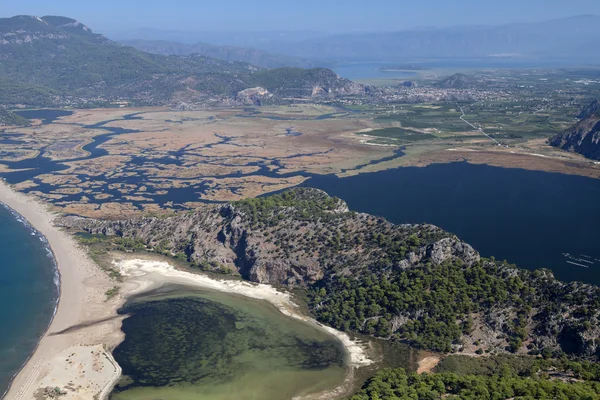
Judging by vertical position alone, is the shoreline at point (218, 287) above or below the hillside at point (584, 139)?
below

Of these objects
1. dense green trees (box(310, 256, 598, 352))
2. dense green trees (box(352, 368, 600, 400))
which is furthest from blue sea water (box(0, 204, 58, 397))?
dense green trees (box(352, 368, 600, 400))

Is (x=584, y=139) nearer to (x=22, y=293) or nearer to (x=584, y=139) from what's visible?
(x=584, y=139)

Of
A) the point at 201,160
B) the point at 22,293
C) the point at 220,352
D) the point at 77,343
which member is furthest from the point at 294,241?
the point at 201,160

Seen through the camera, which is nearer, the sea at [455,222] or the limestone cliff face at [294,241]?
the sea at [455,222]

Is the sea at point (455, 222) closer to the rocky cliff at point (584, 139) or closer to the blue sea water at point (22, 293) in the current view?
Result: the blue sea water at point (22, 293)

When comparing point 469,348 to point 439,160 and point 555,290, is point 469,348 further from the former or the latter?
point 439,160

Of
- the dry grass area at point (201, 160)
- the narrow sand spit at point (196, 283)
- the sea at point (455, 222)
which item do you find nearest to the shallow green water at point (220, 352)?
the sea at point (455, 222)

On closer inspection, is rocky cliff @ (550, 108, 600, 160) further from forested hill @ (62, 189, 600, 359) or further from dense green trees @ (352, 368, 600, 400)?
dense green trees @ (352, 368, 600, 400)
